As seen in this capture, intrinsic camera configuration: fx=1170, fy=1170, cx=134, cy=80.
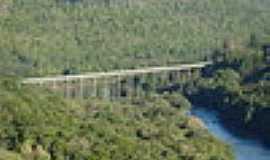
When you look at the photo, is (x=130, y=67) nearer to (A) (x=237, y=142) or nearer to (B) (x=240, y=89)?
(B) (x=240, y=89)

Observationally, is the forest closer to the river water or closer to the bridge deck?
the river water

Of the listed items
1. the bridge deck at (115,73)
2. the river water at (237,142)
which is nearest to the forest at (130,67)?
the river water at (237,142)

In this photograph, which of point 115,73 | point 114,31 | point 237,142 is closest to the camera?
point 237,142

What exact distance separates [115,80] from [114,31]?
24.7 meters

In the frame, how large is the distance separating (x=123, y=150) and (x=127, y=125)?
10.6 m

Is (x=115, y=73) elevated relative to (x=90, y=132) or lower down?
lower down

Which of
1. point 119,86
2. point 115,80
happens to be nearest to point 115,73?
point 115,80

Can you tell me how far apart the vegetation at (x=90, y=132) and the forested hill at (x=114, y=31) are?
69.4ft

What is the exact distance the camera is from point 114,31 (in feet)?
369

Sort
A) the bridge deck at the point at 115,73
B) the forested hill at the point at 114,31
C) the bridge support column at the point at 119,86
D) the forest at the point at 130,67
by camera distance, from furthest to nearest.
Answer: the forested hill at the point at 114,31 → the bridge support column at the point at 119,86 → the bridge deck at the point at 115,73 → the forest at the point at 130,67

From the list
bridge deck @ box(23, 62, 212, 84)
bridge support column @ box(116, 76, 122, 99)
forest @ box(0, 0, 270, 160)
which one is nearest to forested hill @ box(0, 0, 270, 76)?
forest @ box(0, 0, 270, 160)

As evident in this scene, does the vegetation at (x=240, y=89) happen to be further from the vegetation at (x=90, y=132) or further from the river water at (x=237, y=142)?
the vegetation at (x=90, y=132)

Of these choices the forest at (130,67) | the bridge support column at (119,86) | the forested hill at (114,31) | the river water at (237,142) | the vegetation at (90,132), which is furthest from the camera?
the forested hill at (114,31)

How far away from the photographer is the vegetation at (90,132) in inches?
1852
